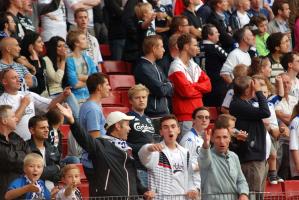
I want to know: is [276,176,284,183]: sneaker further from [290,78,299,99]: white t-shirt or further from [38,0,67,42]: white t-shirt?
[38,0,67,42]: white t-shirt

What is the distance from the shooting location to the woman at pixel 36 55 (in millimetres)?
16016

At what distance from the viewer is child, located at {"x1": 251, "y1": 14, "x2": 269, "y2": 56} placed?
64.5ft

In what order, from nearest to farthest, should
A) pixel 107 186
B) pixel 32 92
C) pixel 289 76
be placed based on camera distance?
pixel 107 186 < pixel 32 92 < pixel 289 76

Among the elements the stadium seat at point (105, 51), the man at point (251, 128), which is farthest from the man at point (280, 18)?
the man at point (251, 128)

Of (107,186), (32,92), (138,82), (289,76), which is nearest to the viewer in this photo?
(107,186)

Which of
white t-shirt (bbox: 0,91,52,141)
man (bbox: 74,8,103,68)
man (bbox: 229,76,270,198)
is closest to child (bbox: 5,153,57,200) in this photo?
white t-shirt (bbox: 0,91,52,141)

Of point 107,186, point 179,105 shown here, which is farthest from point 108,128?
point 179,105

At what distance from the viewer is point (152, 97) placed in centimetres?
1628

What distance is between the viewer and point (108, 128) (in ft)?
43.4

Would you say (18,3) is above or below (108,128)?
above

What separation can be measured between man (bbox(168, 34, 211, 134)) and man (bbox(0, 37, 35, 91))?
2198mm

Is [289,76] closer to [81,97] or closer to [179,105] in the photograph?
[179,105]

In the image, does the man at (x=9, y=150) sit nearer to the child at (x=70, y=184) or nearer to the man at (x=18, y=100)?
the child at (x=70, y=184)

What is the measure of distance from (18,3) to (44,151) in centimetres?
406
